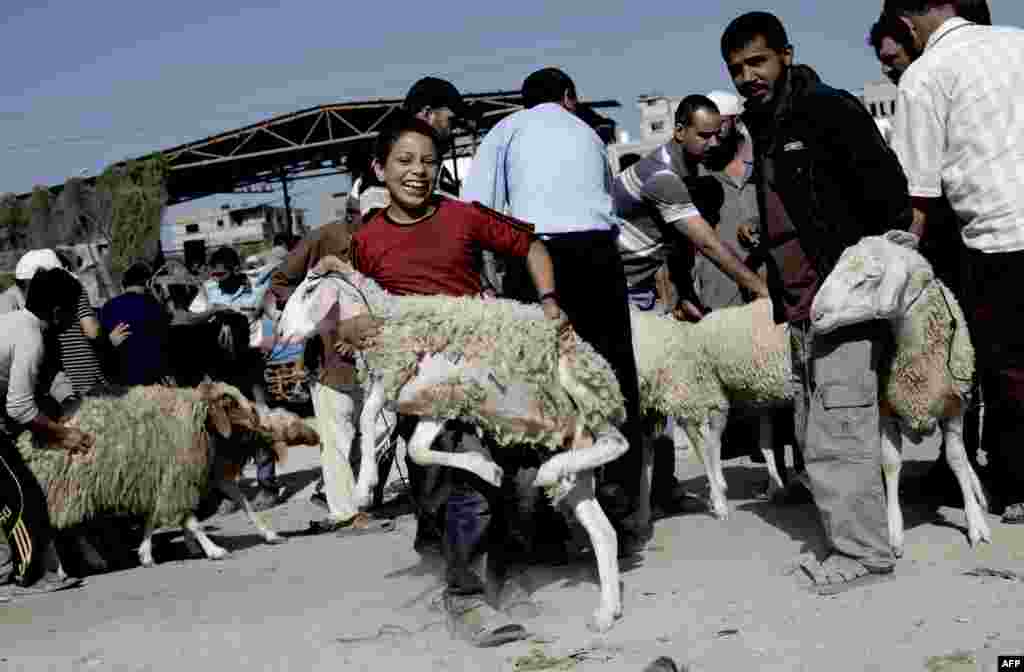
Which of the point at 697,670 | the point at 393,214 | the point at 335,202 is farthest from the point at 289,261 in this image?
the point at 335,202

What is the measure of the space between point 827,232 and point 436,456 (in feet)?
6.33

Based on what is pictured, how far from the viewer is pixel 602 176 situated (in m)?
5.38

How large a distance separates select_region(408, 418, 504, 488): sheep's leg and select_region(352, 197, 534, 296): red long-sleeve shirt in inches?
23.7

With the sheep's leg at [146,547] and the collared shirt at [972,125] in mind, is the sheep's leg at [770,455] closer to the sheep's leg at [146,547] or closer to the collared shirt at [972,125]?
the collared shirt at [972,125]

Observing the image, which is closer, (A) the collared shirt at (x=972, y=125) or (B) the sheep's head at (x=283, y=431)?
(A) the collared shirt at (x=972, y=125)

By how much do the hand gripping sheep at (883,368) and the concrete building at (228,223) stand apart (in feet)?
172

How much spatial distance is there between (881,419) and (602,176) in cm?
174

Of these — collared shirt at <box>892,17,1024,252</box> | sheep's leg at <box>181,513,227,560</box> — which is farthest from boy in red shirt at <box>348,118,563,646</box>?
sheep's leg at <box>181,513,227,560</box>

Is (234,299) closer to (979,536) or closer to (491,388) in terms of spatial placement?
(491,388)

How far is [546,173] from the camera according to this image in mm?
5242

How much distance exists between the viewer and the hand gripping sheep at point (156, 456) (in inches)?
261

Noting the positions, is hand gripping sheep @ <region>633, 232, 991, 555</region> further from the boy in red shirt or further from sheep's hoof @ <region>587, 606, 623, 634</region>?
sheep's hoof @ <region>587, 606, 623, 634</region>

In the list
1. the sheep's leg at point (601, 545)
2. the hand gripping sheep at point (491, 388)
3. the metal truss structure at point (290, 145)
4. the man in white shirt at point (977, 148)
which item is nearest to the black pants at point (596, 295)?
the hand gripping sheep at point (491, 388)

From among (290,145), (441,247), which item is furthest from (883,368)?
(290,145)
